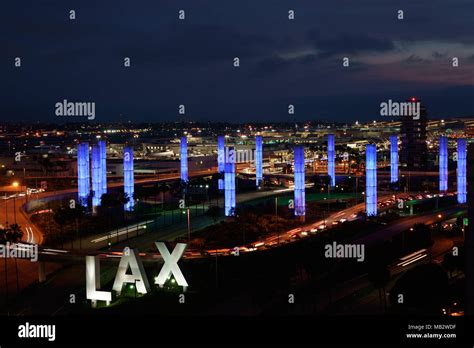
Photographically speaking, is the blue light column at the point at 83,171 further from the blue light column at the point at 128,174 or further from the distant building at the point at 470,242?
the distant building at the point at 470,242

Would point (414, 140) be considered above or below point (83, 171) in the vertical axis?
above

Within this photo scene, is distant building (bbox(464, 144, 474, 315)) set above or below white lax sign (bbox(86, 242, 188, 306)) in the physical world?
above

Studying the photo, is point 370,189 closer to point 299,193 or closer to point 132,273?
point 299,193

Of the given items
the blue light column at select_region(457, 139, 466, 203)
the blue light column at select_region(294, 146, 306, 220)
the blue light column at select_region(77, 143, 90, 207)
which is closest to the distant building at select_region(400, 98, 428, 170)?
the blue light column at select_region(457, 139, 466, 203)

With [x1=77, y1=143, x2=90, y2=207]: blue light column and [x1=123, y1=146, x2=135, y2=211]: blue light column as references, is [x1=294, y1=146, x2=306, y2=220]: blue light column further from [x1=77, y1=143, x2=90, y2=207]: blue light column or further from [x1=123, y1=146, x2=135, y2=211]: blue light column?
[x1=77, y1=143, x2=90, y2=207]: blue light column

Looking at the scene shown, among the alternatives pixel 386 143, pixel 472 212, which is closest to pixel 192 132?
pixel 386 143

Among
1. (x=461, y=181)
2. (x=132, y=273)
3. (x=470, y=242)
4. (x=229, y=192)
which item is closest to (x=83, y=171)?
(x=229, y=192)

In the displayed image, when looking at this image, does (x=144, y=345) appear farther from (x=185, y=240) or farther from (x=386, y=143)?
(x=386, y=143)
